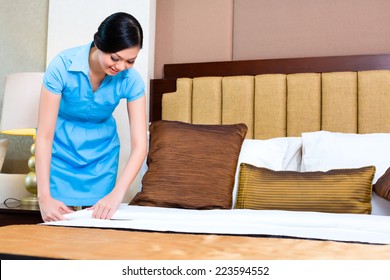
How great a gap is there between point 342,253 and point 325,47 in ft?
6.51

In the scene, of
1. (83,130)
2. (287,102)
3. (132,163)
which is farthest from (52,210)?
(287,102)

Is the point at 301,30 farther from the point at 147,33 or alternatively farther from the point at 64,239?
the point at 64,239

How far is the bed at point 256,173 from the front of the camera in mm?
1312

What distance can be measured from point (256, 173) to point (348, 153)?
1.48 ft

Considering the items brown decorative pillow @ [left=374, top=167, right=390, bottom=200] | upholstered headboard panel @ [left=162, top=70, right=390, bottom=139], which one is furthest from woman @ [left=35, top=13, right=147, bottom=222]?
brown decorative pillow @ [left=374, top=167, right=390, bottom=200]

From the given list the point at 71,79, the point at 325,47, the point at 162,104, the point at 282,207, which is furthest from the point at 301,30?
the point at 71,79

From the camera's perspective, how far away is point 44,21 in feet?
11.3

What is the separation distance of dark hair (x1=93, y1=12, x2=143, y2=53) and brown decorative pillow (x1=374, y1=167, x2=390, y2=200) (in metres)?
1.18

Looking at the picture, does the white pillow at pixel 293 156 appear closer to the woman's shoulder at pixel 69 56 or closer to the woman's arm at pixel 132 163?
the woman's arm at pixel 132 163

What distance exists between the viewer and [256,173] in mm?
2324

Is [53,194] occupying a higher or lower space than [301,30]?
lower

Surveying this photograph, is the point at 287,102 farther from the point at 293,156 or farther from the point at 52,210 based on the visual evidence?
the point at 52,210

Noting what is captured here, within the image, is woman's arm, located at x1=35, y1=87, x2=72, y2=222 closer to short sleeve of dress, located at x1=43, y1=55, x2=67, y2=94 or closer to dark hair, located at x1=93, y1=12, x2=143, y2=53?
short sleeve of dress, located at x1=43, y1=55, x2=67, y2=94

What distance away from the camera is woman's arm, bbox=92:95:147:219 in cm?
193
